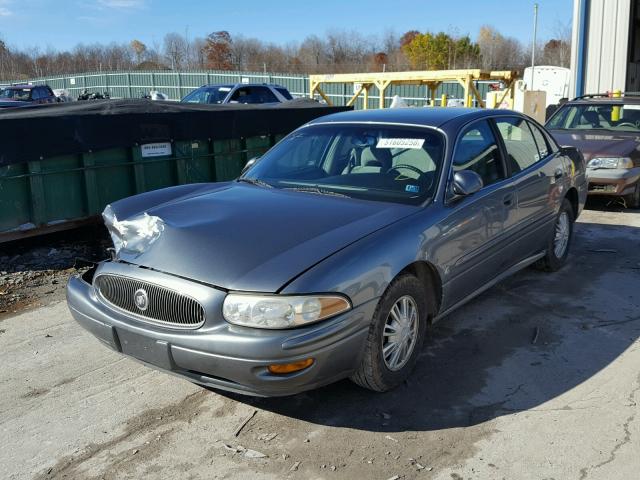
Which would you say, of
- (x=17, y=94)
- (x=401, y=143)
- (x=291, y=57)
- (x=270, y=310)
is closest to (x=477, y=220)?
(x=401, y=143)

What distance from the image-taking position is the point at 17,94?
81.3ft

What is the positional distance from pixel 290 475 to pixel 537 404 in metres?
1.53

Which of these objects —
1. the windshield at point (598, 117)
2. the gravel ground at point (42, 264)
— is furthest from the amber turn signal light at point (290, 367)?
the windshield at point (598, 117)

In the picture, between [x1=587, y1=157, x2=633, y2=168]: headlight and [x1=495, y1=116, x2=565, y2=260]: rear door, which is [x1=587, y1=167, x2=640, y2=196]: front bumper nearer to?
[x1=587, y1=157, x2=633, y2=168]: headlight

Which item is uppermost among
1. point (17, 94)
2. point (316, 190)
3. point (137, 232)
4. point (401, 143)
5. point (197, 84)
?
point (197, 84)

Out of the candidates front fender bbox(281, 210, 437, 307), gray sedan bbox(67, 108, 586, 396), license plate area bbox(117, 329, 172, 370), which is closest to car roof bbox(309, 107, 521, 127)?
gray sedan bbox(67, 108, 586, 396)

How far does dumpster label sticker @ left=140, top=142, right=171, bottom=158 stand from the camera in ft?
24.9

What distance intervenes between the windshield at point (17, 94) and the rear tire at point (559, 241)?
23.1 meters

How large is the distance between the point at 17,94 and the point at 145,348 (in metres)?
24.8

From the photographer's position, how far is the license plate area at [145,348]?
3256 mm

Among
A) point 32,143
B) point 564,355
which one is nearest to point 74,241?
point 32,143

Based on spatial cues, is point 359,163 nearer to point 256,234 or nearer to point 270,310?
point 256,234

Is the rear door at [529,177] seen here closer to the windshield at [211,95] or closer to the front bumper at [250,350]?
the front bumper at [250,350]

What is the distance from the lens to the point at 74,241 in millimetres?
7336
